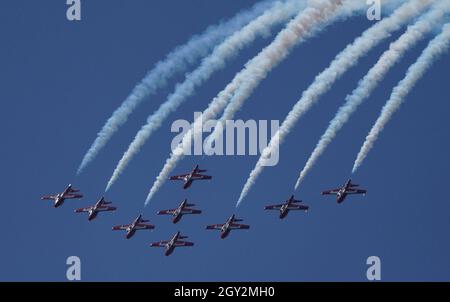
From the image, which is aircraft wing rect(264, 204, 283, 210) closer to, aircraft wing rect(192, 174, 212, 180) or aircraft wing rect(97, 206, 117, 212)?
aircraft wing rect(192, 174, 212, 180)

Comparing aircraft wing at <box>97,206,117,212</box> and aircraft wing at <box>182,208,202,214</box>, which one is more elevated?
aircraft wing at <box>97,206,117,212</box>

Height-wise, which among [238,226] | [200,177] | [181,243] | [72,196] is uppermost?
[72,196]

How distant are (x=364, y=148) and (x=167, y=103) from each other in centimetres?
781

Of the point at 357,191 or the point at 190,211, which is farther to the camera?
the point at 190,211

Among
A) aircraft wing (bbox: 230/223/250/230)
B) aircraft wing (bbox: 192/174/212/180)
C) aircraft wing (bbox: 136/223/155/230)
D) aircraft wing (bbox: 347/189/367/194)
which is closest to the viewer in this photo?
aircraft wing (bbox: 347/189/367/194)

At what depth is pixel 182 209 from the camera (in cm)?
6525

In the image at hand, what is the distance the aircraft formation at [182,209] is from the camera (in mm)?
63438

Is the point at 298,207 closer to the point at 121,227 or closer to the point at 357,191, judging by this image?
the point at 357,191

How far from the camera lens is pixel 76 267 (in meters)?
64.4

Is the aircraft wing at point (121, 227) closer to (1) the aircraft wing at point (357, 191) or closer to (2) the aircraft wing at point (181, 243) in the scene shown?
(2) the aircraft wing at point (181, 243)

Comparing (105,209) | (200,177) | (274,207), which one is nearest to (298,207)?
(274,207)

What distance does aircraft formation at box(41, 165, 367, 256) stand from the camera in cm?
6344
